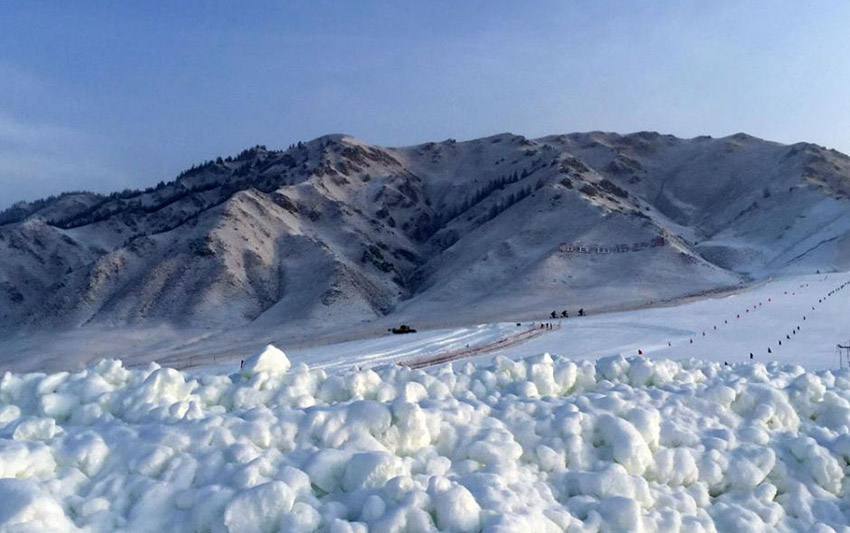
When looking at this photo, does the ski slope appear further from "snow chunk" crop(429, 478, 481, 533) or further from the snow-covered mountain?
the snow-covered mountain

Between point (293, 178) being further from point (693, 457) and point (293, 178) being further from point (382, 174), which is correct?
point (693, 457)

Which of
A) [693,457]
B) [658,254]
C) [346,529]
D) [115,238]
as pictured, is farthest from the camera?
[115,238]

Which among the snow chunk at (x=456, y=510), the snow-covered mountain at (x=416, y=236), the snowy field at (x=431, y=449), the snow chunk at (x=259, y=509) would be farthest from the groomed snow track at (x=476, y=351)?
the snow-covered mountain at (x=416, y=236)

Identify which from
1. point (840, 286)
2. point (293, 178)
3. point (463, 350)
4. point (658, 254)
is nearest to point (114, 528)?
point (463, 350)

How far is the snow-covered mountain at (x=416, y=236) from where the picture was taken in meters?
73.6

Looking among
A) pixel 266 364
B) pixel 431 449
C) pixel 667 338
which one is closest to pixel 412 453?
pixel 431 449

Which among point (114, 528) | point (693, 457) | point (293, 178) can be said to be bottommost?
point (693, 457)

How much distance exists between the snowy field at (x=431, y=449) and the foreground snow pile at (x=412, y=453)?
0.06ft

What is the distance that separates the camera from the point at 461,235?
104 meters

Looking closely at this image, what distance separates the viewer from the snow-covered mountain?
73625 millimetres

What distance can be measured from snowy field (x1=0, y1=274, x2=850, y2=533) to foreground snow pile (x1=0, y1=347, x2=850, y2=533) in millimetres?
18

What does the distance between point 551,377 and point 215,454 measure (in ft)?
15.0

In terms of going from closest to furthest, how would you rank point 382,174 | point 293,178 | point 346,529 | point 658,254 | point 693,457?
1. point 346,529
2. point 693,457
3. point 658,254
4. point 293,178
5. point 382,174

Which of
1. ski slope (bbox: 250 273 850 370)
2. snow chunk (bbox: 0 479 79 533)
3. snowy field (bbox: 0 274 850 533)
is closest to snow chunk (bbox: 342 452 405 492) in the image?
snowy field (bbox: 0 274 850 533)
